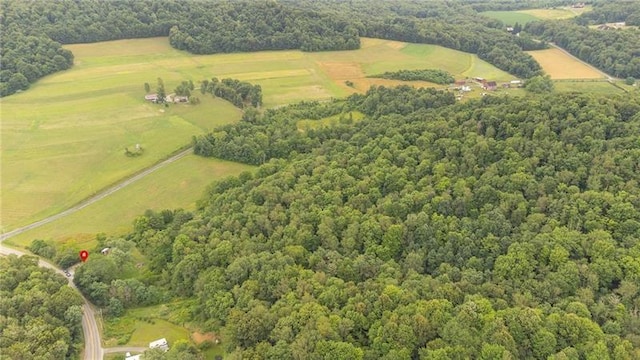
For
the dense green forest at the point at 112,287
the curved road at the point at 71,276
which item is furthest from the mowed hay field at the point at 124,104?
the dense green forest at the point at 112,287

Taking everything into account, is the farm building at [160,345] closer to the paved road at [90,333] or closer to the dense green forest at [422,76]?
the paved road at [90,333]

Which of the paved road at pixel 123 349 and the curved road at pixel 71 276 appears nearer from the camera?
the paved road at pixel 123 349

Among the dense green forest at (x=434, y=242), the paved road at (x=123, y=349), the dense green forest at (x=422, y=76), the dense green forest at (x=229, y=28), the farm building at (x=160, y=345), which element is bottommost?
the paved road at (x=123, y=349)

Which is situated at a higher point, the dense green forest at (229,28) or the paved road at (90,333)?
the dense green forest at (229,28)

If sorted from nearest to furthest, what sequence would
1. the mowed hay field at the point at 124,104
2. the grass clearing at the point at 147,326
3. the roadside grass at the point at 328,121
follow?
the grass clearing at the point at 147,326 → the mowed hay field at the point at 124,104 → the roadside grass at the point at 328,121

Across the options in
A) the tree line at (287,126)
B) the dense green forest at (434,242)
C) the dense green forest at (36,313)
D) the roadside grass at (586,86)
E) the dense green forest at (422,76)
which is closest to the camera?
the dense green forest at (434,242)

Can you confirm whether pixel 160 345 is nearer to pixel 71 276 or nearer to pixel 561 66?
pixel 71 276
